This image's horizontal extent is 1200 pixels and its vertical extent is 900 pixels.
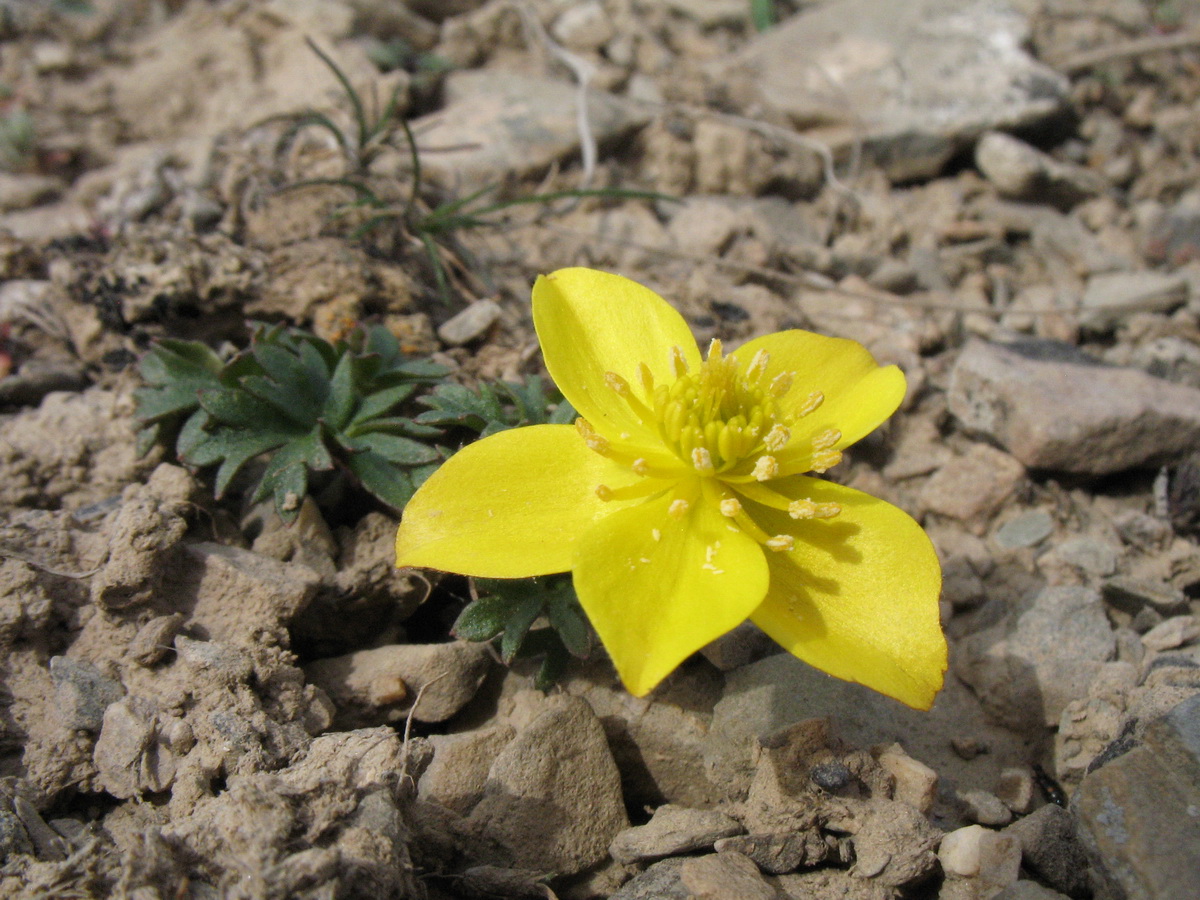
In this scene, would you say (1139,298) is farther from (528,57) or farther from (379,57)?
(379,57)

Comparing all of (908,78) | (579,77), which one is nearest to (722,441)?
(579,77)

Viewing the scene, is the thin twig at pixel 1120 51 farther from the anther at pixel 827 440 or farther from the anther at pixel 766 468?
the anther at pixel 766 468

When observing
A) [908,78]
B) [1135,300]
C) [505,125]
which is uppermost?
[505,125]

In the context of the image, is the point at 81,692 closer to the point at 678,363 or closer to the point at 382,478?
the point at 382,478

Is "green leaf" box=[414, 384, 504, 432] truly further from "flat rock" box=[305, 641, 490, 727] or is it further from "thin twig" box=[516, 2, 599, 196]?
"thin twig" box=[516, 2, 599, 196]

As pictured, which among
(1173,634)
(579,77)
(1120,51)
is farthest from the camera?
(1120,51)
